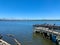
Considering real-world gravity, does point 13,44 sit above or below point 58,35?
below

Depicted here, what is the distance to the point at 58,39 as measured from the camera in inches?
928

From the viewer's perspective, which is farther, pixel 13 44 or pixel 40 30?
pixel 40 30

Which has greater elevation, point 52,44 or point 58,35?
point 58,35

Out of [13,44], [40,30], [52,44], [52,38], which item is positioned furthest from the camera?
[40,30]

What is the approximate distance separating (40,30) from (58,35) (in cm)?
1586

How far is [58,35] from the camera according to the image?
24.2m

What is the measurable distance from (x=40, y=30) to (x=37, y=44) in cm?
1463

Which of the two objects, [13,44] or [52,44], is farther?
[52,44]

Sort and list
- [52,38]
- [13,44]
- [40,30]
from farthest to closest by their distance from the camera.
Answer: [40,30]
[52,38]
[13,44]

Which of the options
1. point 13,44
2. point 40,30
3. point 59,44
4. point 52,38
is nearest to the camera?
point 59,44

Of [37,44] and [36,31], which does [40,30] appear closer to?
[36,31]

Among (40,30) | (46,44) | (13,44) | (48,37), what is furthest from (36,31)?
(13,44)

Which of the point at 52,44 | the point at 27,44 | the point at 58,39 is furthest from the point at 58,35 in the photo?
the point at 27,44

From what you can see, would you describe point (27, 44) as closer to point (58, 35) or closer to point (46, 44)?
point (46, 44)
